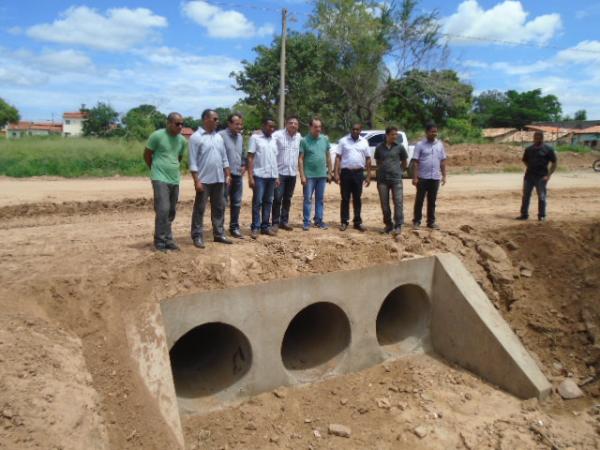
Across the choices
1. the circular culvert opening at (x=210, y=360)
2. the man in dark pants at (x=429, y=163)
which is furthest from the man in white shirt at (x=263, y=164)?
the man in dark pants at (x=429, y=163)

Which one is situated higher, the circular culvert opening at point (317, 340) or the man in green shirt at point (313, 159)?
the man in green shirt at point (313, 159)

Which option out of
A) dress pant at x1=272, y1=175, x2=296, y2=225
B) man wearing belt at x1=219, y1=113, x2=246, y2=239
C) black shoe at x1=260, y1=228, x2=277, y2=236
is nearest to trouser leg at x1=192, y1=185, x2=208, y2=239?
man wearing belt at x1=219, y1=113, x2=246, y2=239

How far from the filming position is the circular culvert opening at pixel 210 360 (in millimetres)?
6188

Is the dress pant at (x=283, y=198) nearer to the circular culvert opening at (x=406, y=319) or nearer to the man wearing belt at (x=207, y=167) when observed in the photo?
the man wearing belt at (x=207, y=167)

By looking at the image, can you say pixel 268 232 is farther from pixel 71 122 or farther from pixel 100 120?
pixel 71 122

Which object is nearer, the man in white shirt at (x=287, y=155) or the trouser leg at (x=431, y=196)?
the man in white shirt at (x=287, y=155)

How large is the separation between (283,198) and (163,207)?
2.12 meters

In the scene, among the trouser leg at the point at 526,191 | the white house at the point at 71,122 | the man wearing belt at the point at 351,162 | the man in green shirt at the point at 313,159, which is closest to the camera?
the man in green shirt at the point at 313,159

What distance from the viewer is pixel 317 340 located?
7508mm

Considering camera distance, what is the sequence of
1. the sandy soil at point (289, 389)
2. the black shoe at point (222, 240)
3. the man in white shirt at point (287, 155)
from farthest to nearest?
1. the man in white shirt at point (287, 155)
2. the black shoe at point (222, 240)
3. the sandy soil at point (289, 389)

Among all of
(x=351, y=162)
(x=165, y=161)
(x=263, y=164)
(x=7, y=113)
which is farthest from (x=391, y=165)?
(x=7, y=113)

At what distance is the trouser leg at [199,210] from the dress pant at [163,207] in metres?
0.28

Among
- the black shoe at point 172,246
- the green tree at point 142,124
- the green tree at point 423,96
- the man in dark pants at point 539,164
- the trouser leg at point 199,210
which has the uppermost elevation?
the green tree at point 423,96

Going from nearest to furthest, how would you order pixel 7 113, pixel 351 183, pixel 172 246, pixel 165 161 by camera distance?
1. pixel 165 161
2. pixel 172 246
3. pixel 351 183
4. pixel 7 113
